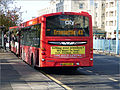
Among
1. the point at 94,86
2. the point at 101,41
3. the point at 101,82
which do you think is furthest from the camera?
the point at 101,41

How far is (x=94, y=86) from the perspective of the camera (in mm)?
11641

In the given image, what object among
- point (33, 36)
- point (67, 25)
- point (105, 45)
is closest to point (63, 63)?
point (67, 25)

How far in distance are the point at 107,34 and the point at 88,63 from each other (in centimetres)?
8208

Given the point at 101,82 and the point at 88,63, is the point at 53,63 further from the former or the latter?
the point at 101,82

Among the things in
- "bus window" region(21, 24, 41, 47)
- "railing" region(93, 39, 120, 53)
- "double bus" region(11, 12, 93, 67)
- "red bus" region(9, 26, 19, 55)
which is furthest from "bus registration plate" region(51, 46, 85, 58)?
"railing" region(93, 39, 120, 53)

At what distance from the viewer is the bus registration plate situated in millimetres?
15227

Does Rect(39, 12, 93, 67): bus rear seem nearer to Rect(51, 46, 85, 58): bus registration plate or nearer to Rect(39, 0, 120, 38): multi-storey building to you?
Rect(51, 46, 85, 58): bus registration plate

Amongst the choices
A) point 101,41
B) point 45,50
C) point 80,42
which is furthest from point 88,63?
point 101,41

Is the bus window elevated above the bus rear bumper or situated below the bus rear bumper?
above

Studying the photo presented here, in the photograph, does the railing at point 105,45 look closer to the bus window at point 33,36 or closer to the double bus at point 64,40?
the bus window at point 33,36

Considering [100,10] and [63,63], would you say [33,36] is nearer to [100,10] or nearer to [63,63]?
[63,63]

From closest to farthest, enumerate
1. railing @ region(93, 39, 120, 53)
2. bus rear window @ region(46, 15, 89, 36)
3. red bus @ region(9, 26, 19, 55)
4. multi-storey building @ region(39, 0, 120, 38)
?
1. bus rear window @ region(46, 15, 89, 36)
2. red bus @ region(9, 26, 19, 55)
3. railing @ region(93, 39, 120, 53)
4. multi-storey building @ region(39, 0, 120, 38)

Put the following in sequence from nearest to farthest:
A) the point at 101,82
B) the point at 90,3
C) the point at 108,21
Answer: the point at 101,82
the point at 108,21
the point at 90,3

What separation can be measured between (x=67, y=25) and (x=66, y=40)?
75 cm
